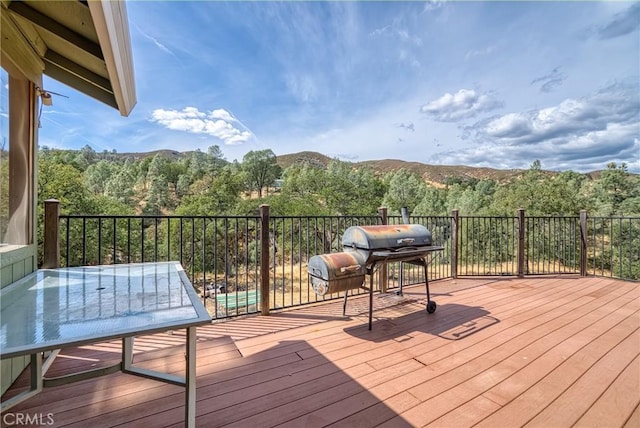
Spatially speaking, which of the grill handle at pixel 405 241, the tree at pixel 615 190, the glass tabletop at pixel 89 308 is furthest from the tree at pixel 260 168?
the glass tabletop at pixel 89 308

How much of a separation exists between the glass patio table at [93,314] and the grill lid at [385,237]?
5.78 feet

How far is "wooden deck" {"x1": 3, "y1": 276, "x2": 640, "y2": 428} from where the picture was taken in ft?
5.26

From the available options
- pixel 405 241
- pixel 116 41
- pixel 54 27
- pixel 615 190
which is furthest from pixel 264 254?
pixel 615 190

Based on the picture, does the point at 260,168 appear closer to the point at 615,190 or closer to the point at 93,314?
the point at 615,190

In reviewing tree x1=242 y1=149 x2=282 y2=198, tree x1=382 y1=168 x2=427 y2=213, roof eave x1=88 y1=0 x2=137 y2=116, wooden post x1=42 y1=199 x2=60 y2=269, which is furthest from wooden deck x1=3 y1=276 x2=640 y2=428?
tree x1=242 y1=149 x2=282 y2=198

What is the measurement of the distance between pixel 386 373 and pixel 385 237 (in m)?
1.37

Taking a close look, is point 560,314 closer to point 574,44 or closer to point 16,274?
point 16,274

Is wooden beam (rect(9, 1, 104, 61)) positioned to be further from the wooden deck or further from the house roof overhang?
the wooden deck

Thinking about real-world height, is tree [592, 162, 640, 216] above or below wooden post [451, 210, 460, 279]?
above

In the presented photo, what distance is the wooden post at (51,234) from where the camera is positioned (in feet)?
7.71

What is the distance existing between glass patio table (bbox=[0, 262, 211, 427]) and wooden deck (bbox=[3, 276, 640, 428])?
0.26m

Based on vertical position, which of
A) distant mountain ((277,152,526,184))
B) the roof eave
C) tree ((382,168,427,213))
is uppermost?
distant mountain ((277,152,526,184))

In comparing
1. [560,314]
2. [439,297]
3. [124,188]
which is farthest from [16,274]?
[124,188]

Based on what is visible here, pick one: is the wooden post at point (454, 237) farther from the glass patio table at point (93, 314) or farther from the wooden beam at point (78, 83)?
the wooden beam at point (78, 83)
